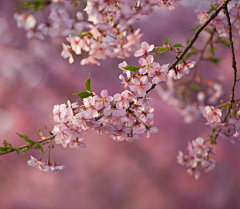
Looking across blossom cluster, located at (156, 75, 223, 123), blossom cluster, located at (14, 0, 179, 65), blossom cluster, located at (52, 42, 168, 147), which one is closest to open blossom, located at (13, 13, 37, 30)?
blossom cluster, located at (14, 0, 179, 65)

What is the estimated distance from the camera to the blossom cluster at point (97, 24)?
1.60 feet

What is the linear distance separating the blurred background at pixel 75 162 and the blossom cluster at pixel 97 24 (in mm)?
2940

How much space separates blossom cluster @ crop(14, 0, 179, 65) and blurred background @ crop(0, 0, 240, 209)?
116 inches

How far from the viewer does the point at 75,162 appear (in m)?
3.29

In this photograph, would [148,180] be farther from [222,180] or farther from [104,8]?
[104,8]

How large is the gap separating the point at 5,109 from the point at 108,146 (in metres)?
1.87

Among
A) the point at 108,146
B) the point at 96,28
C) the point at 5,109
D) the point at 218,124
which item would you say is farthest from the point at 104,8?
the point at 5,109

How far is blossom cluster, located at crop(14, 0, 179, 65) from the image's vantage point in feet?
1.60

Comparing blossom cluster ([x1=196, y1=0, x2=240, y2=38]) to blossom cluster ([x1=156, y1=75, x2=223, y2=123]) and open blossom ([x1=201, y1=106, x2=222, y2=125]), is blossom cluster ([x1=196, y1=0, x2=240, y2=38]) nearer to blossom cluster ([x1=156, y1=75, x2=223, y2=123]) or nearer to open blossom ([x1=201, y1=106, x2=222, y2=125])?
open blossom ([x1=201, y1=106, x2=222, y2=125])

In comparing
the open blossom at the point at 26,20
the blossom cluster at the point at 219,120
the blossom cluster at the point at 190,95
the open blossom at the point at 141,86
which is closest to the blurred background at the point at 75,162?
the blossom cluster at the point at 190,95

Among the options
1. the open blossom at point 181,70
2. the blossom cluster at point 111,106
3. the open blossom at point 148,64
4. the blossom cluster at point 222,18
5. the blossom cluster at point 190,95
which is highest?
the blossom cluster at point 190,95

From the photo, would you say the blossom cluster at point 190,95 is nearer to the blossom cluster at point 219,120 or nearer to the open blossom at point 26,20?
the blossom cluster at point 219,120

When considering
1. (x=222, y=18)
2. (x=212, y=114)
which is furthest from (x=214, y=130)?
(x=222, y=18)

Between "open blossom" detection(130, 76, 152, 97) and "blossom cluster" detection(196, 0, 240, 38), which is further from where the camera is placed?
"blossom cluster" detection(196, 0, 240, 38)
